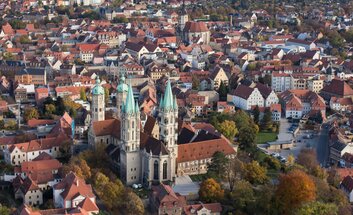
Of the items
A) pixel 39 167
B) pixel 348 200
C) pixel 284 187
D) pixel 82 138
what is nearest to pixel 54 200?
pixel 39 167

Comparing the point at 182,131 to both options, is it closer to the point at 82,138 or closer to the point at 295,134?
the point at 82,138

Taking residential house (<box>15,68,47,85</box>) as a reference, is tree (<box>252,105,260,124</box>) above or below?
below

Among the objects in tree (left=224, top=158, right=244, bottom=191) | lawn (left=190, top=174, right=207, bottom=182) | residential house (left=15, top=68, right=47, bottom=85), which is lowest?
lawn (left=190, top=174, right=207, bottom=182)

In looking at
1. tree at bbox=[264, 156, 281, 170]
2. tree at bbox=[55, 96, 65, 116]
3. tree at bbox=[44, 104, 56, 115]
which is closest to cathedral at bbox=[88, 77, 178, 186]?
tree at bbox=[264, 156, 281, 170]

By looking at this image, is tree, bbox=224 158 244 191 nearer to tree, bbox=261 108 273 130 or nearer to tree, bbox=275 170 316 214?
tree, bbox=275 170 316 214

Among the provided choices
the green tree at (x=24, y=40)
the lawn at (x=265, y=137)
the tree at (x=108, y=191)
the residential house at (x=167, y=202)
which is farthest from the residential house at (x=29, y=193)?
the green tree at (x=24, y=40)

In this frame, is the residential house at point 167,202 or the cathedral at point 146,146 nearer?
the residential house at point 167,202

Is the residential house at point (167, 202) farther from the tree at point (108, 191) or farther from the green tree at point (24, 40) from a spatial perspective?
the green tree at point (24, 40)
